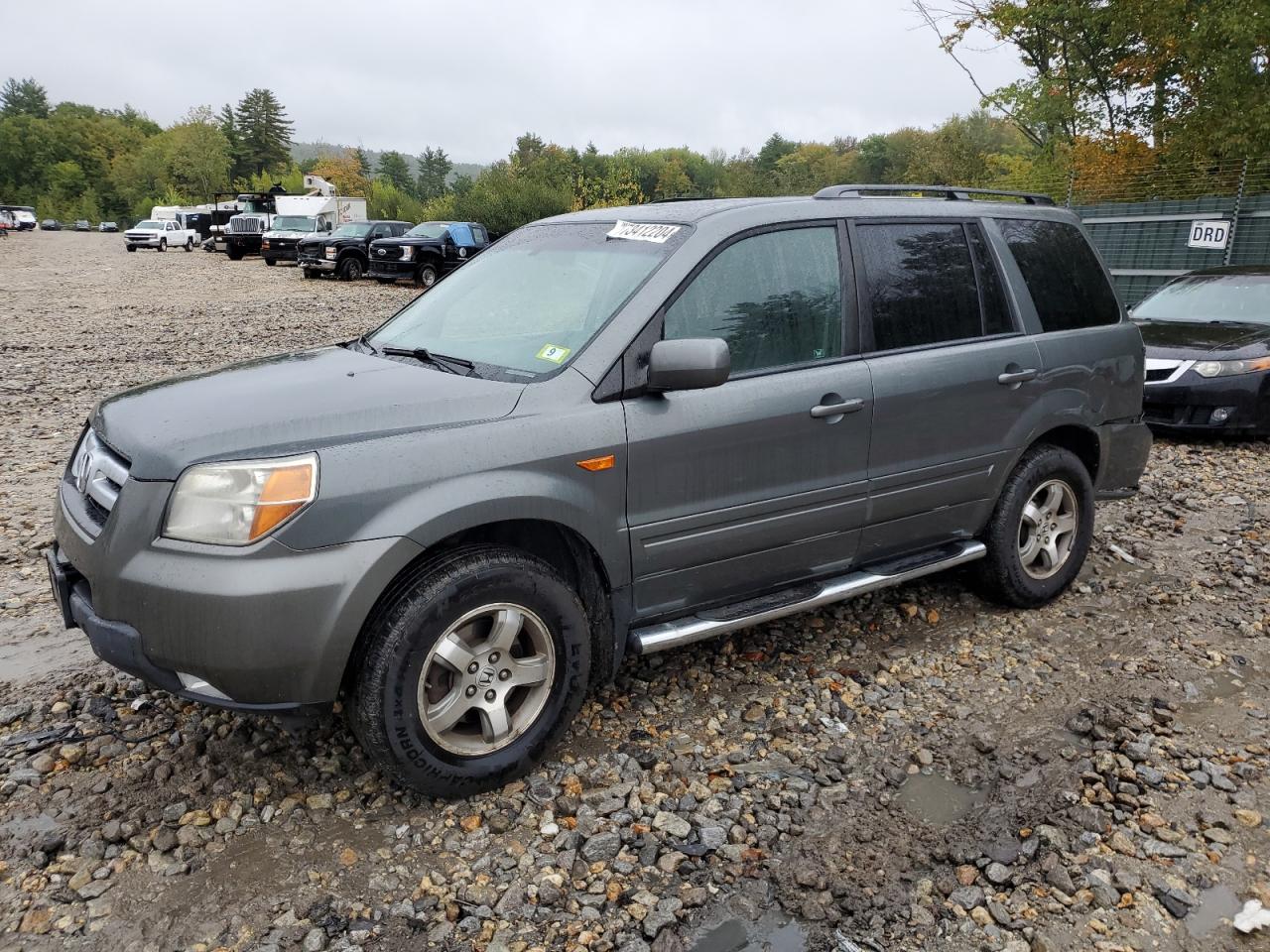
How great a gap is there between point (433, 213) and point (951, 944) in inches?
1922

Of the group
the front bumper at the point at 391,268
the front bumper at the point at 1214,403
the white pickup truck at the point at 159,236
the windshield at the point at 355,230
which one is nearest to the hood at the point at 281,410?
the front bumper at the point at 1214,403

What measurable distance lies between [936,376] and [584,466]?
1713 millimetres

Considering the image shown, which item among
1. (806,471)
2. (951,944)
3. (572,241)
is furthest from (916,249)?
(951,944)

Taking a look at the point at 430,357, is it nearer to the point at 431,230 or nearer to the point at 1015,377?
the point at 1015,377

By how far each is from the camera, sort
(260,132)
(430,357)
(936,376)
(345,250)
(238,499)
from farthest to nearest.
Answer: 1. (260,132)
2. (345,250)
3. (936,376)
4. (430,357)
5. (238,499)

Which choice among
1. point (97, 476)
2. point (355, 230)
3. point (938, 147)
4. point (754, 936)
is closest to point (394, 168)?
point (938, 147)

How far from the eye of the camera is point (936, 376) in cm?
392

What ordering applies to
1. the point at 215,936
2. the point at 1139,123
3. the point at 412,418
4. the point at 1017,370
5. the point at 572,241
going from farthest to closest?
the point at 1139,123 < the point at 1017,370 < the point at 572,241 < the point at 412,418 < the point at 215,936

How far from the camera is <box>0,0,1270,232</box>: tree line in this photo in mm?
16781

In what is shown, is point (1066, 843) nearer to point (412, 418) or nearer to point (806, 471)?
point (806, 471)

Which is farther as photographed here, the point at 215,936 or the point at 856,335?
the point at 856,335

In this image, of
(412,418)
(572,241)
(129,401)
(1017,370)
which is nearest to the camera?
(412,418)

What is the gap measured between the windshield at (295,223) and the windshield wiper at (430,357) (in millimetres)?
30406

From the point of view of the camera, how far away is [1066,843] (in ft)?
9.47
